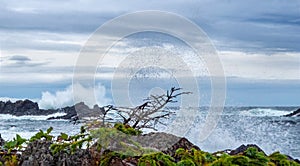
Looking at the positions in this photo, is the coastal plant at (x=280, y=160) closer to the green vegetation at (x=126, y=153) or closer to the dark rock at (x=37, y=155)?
the green vegetation at (x=126, y=153)

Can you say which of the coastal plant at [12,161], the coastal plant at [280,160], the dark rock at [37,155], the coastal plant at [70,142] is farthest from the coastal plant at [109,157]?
the coastal plant at [280,160]

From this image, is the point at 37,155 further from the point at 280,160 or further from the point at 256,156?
the point at 280,160

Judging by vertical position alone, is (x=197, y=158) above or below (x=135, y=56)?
below

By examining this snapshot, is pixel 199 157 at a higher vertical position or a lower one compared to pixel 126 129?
lower

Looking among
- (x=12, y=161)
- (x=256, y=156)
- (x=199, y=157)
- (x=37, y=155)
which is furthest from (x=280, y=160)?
(x=12, y=161)

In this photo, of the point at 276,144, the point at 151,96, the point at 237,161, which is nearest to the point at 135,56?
the point at 151,96

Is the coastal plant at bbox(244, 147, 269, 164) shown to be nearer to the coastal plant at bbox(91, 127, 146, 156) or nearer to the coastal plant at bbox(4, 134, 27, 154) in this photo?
the coastal plant at bbox(91, 127, 146, 156)

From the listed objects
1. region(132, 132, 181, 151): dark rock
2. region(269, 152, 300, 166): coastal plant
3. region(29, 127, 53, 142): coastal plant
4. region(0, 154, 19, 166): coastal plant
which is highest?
region(29, 127, 53, 142): coastal plant

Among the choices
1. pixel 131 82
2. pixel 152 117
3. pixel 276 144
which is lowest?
pixel 276 144

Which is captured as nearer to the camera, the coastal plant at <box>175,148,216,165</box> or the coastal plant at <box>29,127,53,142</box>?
the coastal plant at <box>175,148,216,165</box>

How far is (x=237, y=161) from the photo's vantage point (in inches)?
83.3

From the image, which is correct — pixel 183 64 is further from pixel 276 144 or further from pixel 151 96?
pixel 276 144

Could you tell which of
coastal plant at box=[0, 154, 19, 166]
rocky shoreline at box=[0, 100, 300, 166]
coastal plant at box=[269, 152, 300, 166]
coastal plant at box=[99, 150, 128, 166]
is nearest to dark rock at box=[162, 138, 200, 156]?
rocky shoreline at box=[0, 100, 300, 166]

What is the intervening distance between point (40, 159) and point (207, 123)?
75 cm
